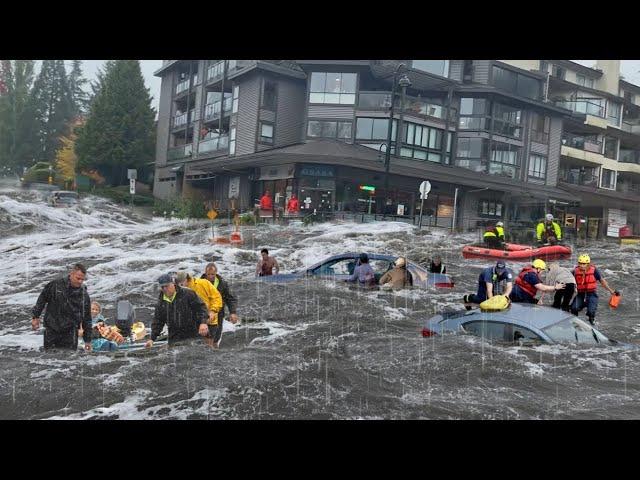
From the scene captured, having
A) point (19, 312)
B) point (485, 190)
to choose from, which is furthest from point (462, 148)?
point (19, 312)

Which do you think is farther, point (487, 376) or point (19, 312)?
point (19, 312)

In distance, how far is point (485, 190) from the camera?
1436 inches

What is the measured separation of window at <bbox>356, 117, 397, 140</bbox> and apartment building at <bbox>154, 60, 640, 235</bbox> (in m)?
0.07

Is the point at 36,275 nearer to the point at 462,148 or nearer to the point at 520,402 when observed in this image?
the point at 520,402

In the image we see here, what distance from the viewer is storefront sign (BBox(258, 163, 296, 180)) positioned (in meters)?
32.1

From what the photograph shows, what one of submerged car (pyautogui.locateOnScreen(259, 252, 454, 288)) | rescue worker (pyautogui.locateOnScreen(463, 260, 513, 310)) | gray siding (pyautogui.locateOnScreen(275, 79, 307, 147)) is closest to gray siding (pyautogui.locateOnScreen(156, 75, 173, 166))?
gray siding (pyautogui.locateOnScreen(275, 79, 307, 147))

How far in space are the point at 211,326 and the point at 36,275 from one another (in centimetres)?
1345

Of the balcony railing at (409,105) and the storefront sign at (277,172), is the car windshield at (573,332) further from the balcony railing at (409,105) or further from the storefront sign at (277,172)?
the balcony railing at (409,105)

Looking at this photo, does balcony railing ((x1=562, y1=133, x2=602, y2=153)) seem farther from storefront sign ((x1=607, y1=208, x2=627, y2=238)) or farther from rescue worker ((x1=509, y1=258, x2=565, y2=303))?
rescue worker ((x1=509, y1=258, x2=565, y2=303))

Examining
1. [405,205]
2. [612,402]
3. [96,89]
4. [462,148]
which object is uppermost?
[96,89]

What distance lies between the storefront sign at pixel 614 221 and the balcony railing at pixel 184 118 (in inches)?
1307
